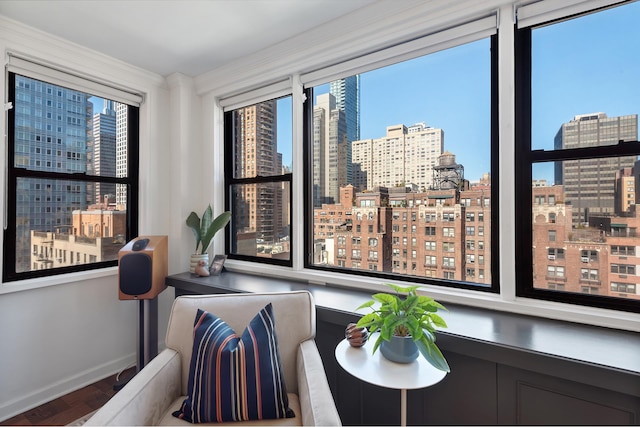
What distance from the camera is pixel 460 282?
1.79 m

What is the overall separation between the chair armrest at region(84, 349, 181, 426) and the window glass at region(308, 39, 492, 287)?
124cm

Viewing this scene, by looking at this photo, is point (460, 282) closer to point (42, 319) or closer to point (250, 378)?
point (250, 378)

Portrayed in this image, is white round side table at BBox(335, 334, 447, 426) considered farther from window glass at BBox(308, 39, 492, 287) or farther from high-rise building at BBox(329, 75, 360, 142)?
high-rise building at BBox(329, 75, 360, 142)

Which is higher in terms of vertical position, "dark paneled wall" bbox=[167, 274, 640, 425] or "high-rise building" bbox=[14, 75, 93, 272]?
"high-rise building" bbox=[14, 75, 93, 272]

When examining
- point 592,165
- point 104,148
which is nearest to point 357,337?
point 592,165

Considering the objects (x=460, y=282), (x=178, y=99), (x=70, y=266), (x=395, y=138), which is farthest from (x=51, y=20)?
(x=460, y=282)

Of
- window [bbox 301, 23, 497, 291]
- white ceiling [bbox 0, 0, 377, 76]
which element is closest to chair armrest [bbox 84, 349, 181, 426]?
window [bbox 301, 23, 497, 291]

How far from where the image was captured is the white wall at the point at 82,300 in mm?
2027

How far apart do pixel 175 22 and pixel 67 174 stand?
143 cm

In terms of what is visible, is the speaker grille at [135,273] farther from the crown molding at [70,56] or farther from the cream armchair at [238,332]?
the crown molding at [70,56]

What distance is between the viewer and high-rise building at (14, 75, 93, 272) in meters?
2.13

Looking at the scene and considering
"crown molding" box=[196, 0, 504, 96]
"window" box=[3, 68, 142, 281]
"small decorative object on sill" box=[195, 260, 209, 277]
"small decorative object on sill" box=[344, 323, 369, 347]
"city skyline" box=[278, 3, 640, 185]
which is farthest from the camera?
"small decorative object on sill" box=[195, 260, 209, 277]

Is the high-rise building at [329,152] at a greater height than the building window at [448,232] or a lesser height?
greater

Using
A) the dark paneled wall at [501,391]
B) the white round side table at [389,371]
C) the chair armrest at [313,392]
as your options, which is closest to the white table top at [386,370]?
the white round side table at [389,371]
